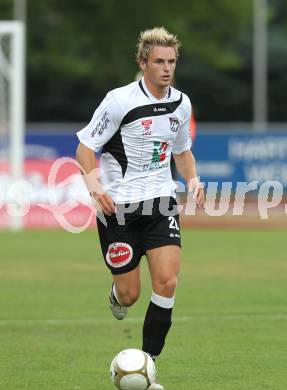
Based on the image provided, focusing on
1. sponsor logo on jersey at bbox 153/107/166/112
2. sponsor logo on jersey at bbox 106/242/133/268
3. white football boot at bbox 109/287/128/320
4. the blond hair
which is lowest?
white football boot at bbox 109/287/128/320

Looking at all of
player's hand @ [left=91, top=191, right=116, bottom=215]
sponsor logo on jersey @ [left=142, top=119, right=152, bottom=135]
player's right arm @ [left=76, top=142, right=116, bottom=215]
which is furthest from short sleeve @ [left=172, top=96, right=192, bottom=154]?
player's hand @ [left=91, top=191, right=116, bottom=215]

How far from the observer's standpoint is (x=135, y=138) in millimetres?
8508

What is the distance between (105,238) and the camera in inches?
339

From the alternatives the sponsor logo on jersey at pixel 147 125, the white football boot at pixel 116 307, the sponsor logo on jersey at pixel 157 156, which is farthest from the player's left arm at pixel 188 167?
the white football boot at pixel 116 307

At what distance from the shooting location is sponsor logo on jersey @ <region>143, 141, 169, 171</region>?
853 cm

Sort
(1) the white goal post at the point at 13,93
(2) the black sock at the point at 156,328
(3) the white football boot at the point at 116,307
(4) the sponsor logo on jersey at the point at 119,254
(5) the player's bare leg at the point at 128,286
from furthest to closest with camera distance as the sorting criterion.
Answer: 1. (1) the white goal post at the point at 13,93
2. (3) the white football boot at the point at 116,307
3. (5) the player's bare leg at the point at 128,286
4. (4) the sponsor logo on jersey at the point at 119,254
5. (2) the black sock at the point at 156,328

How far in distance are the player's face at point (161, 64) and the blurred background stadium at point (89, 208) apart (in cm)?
213

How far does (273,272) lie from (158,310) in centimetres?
795

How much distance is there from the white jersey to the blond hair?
9.3 inches

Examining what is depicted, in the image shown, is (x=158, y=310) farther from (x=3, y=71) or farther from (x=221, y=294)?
(x=3, y=71)

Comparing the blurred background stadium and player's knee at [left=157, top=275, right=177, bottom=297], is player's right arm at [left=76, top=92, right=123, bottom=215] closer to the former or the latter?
player's knee at [left=157, top=275, right=177, bottom=297]

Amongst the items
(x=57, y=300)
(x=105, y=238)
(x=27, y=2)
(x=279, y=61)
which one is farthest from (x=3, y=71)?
(x=279, y=61)

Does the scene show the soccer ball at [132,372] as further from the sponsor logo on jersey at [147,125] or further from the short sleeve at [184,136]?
the short sleeve at [184,136]

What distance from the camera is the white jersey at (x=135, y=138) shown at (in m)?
8.40
